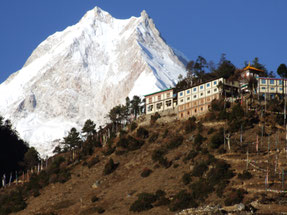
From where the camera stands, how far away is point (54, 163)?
126 metres

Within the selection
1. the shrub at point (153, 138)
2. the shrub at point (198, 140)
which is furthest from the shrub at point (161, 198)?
the shrub at point (153, 138)

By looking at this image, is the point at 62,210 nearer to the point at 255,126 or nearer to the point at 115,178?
the point at 115,178

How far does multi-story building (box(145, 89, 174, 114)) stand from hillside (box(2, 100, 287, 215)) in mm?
4068

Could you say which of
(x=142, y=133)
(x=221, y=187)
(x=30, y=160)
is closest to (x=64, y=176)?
(x=142, y=133)

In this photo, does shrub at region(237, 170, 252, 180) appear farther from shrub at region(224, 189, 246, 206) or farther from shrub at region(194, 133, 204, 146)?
shrub at region(194, 133, 204, 146)

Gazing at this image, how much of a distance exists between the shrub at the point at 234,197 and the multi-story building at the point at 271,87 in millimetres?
39944

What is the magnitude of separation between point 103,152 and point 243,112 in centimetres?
2941

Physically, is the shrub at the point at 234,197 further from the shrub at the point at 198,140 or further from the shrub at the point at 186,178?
the shrub at the point at 198,140

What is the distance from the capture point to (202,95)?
122 metres

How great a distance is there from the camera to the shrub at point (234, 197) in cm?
7912

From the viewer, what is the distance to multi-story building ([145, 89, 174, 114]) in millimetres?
128750

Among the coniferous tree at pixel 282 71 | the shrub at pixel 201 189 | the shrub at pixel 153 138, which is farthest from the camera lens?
the coniferous tree at pixel 282 71

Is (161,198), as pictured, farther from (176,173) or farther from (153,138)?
(153,138)

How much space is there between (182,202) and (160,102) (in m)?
48.5
